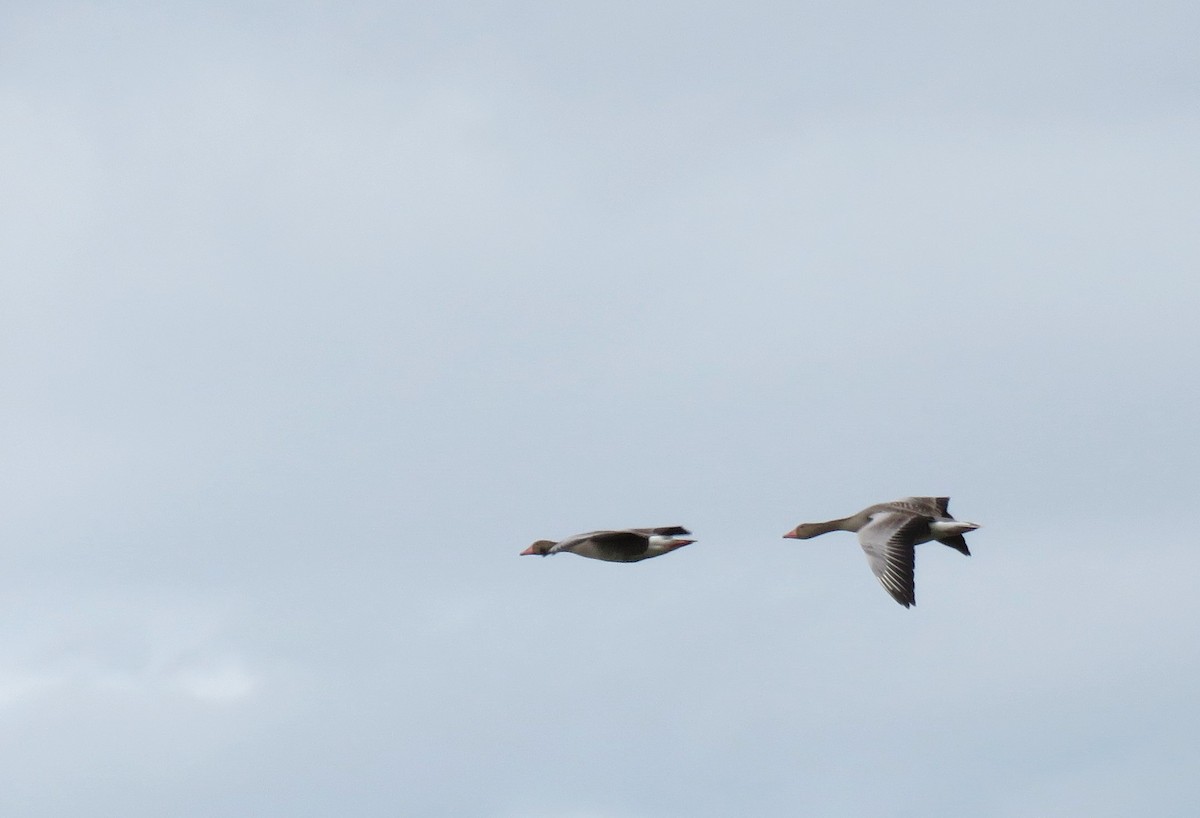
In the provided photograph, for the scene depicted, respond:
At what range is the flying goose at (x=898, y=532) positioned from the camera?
37900 millimetres

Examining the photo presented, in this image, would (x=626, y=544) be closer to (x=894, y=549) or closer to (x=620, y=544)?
Result: (x=620, y=544)

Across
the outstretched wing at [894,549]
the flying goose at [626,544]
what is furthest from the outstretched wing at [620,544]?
the outstretched wing at [894,549]

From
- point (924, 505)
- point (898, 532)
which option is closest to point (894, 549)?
point (898, 532)

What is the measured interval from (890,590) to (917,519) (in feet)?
10.1

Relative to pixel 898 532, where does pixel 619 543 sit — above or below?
above

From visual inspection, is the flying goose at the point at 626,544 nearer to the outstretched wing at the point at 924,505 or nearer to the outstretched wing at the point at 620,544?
the outstretched wing at the point at 620,544

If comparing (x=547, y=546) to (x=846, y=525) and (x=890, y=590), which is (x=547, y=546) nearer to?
(x=846, y=525)

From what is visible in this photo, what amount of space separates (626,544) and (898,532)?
4.81 m

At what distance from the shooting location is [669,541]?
A: 40812 mm

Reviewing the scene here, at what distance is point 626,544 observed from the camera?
40.5 meters

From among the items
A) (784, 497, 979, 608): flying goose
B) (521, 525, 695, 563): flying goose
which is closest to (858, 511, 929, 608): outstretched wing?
(784, 497, 979, 608): flying goose

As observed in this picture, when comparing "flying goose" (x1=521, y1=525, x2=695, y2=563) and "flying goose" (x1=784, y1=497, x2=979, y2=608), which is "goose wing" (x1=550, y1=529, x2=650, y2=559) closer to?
"flying goose" (x1=521, y1=525, x2=695, y2=563)

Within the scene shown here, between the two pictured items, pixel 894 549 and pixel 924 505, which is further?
pixel 924 505

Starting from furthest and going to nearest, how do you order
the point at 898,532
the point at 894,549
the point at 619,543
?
Answer: the point at 619,543, the point at 898,532, the point at 894,549
